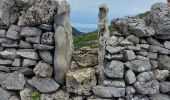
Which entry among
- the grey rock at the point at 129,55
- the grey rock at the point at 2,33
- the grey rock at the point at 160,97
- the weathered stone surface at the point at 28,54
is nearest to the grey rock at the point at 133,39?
the grey rock at the point at 129,55

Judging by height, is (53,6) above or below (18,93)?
above

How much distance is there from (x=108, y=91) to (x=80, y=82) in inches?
39.0

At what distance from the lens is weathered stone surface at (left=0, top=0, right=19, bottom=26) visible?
14.0 metres

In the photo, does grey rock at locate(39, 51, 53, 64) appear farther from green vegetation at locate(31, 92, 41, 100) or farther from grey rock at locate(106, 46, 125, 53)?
grey rock at locate(106, 46, 125, 53)

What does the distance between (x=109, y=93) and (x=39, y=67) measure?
2.58m

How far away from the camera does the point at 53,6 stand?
542 inches

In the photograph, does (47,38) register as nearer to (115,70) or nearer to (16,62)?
(16,62)

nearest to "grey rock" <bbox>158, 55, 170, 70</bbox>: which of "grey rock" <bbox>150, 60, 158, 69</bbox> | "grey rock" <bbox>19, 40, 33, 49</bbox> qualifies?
"grey rock" <bbox>150, 60, 158, 69</bbox>

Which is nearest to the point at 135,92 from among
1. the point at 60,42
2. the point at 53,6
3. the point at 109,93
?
the point at 109,93

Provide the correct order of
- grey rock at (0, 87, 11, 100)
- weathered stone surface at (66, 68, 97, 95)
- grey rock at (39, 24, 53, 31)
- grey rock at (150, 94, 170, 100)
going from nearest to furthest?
weathered stone surface at (66, 68, 97, 95) → grey rock at (150, 94, 170, 100) → grey rock at (39, 24, 53, 31) → grey rock at (0, 87, 11, 100)

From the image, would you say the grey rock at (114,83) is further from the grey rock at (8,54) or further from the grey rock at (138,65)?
the grey rock at (8,54)

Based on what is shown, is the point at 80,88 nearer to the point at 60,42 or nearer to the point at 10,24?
the point at 60,42

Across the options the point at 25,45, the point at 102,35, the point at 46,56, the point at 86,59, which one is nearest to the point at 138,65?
the point at 102,35

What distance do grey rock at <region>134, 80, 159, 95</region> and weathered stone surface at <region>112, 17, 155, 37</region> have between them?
5.32ft
